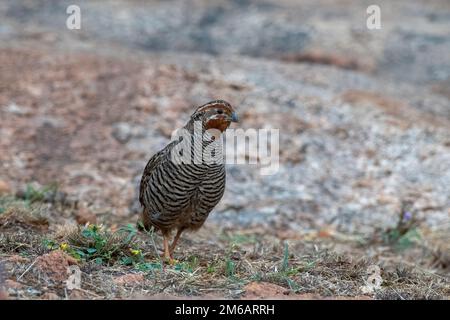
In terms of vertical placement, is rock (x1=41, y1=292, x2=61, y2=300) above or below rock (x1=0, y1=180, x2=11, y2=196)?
below

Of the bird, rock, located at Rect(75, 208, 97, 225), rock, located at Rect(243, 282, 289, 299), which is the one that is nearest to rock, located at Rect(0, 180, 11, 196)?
rock, located at Rect(75, 208, 97, 225)

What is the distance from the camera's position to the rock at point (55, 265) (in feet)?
13.9

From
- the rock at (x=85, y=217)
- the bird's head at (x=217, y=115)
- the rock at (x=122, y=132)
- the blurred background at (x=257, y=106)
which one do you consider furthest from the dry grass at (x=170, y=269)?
the rock at (x=122, y=132)

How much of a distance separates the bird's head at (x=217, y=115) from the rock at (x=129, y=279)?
1299 millimetres

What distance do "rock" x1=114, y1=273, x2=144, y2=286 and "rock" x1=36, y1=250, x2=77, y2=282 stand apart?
0.99ft

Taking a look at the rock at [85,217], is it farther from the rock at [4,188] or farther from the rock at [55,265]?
the rock at [55,265]

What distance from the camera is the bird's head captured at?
17.3 feet

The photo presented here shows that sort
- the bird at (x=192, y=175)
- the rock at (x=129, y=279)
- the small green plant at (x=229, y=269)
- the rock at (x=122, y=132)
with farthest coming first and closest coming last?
the rock at (x=122, y=132) → the bird at (x=192, y=175) → the small green plant at (x=229, y=269) → the rock at (x=129, y=279)

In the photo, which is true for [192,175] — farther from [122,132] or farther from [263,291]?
[122,132]

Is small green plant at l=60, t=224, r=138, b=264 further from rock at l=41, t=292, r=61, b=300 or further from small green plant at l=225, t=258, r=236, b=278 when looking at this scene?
rock at l=41, t=292, r=61, b=300

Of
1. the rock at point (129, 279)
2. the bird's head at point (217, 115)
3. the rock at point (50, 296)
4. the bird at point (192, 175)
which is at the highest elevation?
the bird's head at point (217, 115)

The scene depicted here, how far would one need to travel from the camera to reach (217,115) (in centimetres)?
529
